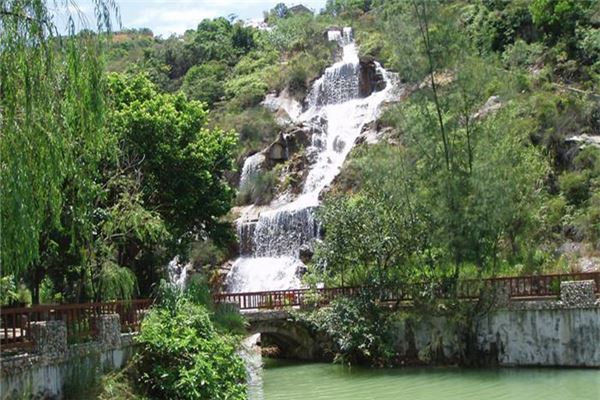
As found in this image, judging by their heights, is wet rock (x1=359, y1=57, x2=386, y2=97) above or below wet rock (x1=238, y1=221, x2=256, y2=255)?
above

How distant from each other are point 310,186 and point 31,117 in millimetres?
29021

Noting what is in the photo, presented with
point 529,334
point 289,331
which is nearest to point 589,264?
point 529,334

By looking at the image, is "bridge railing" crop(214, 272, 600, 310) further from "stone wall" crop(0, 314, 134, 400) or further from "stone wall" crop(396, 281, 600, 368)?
"stone wall" crop(0, 314, 134, 400)

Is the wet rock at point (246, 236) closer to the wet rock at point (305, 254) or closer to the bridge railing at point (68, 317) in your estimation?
the wet rock at point (305, 254)

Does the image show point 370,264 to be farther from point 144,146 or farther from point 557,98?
point 557,98

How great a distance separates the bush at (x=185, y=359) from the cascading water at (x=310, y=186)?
1468 cm

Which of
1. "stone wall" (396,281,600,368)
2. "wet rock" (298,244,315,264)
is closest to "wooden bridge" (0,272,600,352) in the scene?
"stone wall" (396,281,600,368)

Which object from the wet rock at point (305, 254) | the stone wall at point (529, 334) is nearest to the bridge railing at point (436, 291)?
the stone wall at point (529, 334)

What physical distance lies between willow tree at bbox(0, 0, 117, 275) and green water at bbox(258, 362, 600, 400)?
374 inches

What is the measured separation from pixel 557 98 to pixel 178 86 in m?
37.5

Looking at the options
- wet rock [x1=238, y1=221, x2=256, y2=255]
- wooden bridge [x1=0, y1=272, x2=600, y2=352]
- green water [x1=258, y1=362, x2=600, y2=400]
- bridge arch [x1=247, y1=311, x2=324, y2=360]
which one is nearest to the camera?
wooden bridge [x1=0, y1=272, x2=600, y2=352]

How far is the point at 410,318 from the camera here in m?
24.1

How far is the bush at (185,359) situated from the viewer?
50.9ft

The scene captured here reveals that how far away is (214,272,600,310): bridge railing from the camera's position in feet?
75.0
